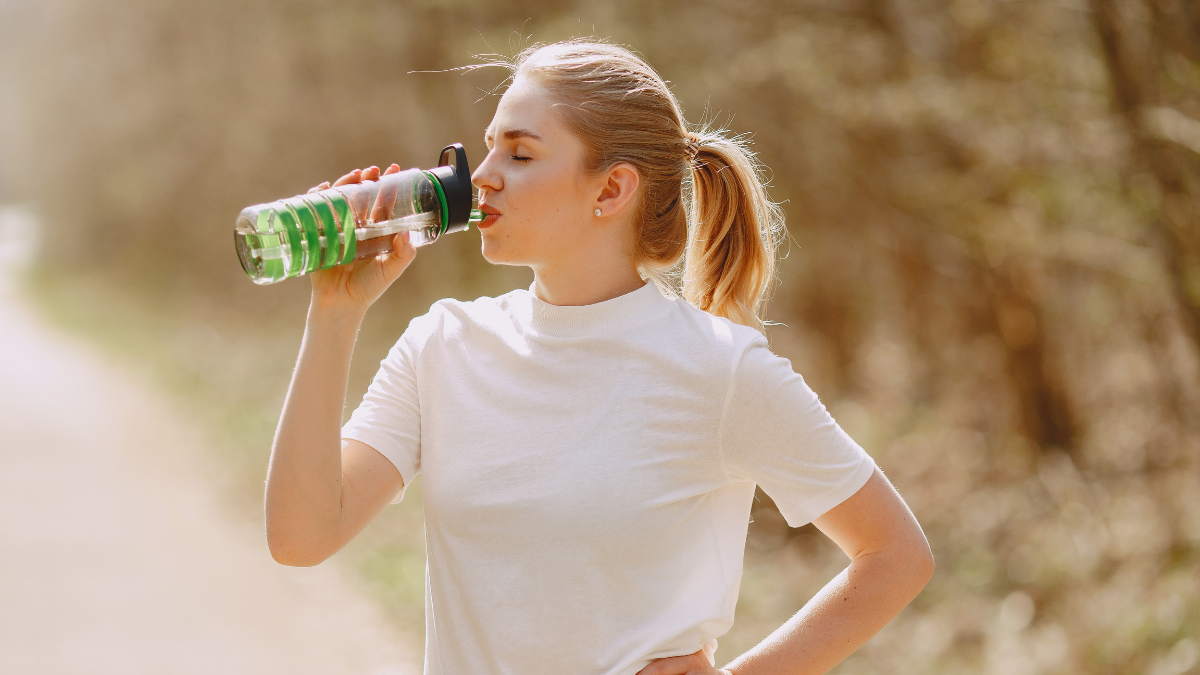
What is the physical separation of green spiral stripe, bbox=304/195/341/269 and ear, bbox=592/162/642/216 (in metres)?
0.43

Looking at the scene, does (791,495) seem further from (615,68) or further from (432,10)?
(432,10)

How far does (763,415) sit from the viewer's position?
1561 millimetres

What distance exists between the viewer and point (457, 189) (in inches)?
65.1

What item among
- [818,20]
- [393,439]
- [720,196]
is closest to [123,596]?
[393,439]

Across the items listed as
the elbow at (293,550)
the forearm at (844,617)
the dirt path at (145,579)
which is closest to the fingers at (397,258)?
the elbow at (293,550)

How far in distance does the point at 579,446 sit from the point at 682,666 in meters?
0.37

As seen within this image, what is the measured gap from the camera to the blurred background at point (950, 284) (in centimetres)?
452

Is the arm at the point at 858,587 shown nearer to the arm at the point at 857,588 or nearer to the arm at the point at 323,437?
the arm at the point at 857,588

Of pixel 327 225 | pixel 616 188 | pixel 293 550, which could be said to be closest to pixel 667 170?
pixel 616 188

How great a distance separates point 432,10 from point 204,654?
5821 millimetres

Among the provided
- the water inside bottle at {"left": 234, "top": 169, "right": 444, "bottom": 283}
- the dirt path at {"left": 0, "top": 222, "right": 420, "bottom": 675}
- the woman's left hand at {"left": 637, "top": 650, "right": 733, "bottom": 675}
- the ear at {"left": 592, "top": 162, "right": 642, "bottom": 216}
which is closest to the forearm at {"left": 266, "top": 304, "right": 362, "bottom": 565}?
the water inside bottle at {"left": 234, "top": 169, "right": 444, "bottom": 283}

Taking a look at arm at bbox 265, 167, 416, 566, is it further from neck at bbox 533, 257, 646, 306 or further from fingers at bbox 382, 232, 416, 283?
neck at bbox 533, 257, 646, 306

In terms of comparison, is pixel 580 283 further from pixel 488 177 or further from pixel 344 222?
pixel 344 222

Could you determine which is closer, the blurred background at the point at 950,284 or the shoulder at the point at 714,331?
the shoulder at the point at 714,331
